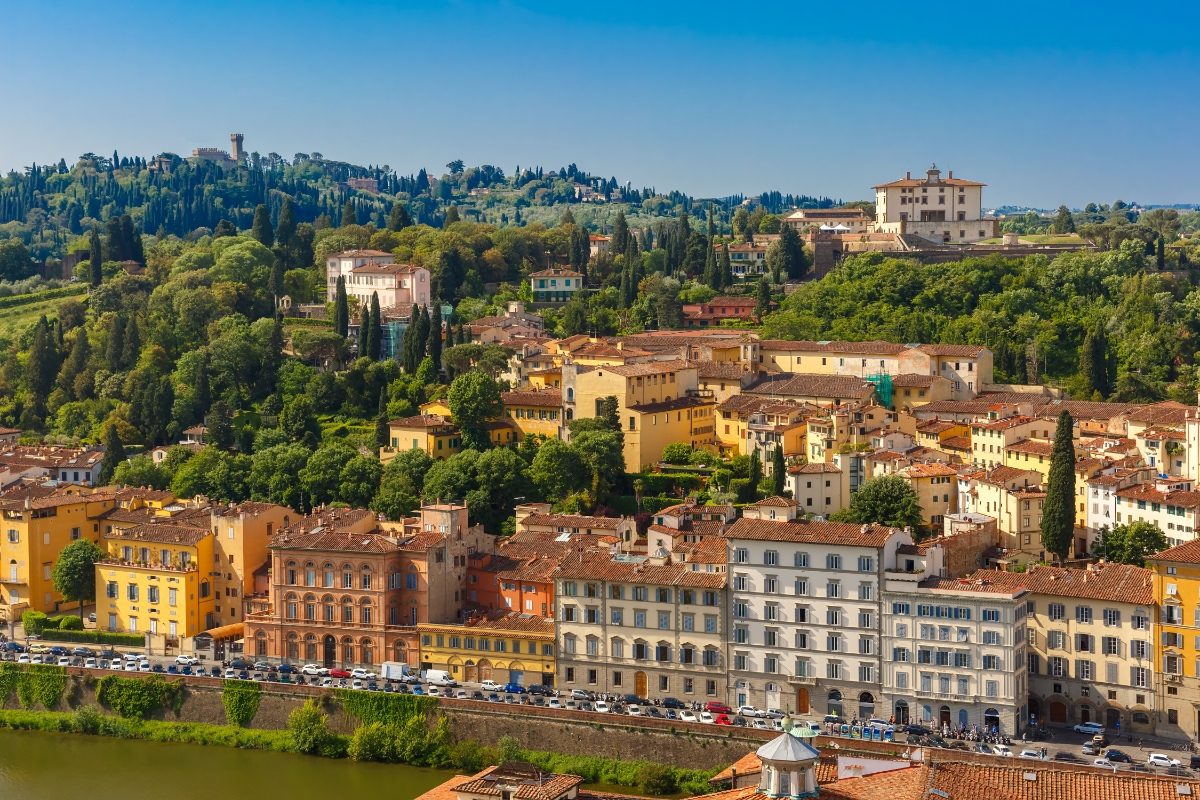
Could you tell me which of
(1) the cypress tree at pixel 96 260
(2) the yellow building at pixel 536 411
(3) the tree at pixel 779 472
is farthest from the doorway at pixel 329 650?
(1) the cypress tree at pixel 96 260

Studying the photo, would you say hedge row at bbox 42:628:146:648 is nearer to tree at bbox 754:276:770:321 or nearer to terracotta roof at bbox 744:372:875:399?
terracotta roof at bbox 744:372:875:399

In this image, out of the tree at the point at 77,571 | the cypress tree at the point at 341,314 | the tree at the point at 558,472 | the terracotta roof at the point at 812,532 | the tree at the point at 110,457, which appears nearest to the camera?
the terracotta roof at the point at 812,532

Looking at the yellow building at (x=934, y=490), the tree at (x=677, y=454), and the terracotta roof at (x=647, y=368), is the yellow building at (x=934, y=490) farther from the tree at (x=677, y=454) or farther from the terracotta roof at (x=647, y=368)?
the terracotta roof at (x=647, y=368)

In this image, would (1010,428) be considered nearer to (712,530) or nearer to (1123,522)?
(1123,522)

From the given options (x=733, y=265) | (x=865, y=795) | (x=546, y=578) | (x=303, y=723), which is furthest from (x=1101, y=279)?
(x=865, y=795)

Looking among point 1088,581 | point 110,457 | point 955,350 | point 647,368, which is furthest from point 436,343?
point 1088,581
